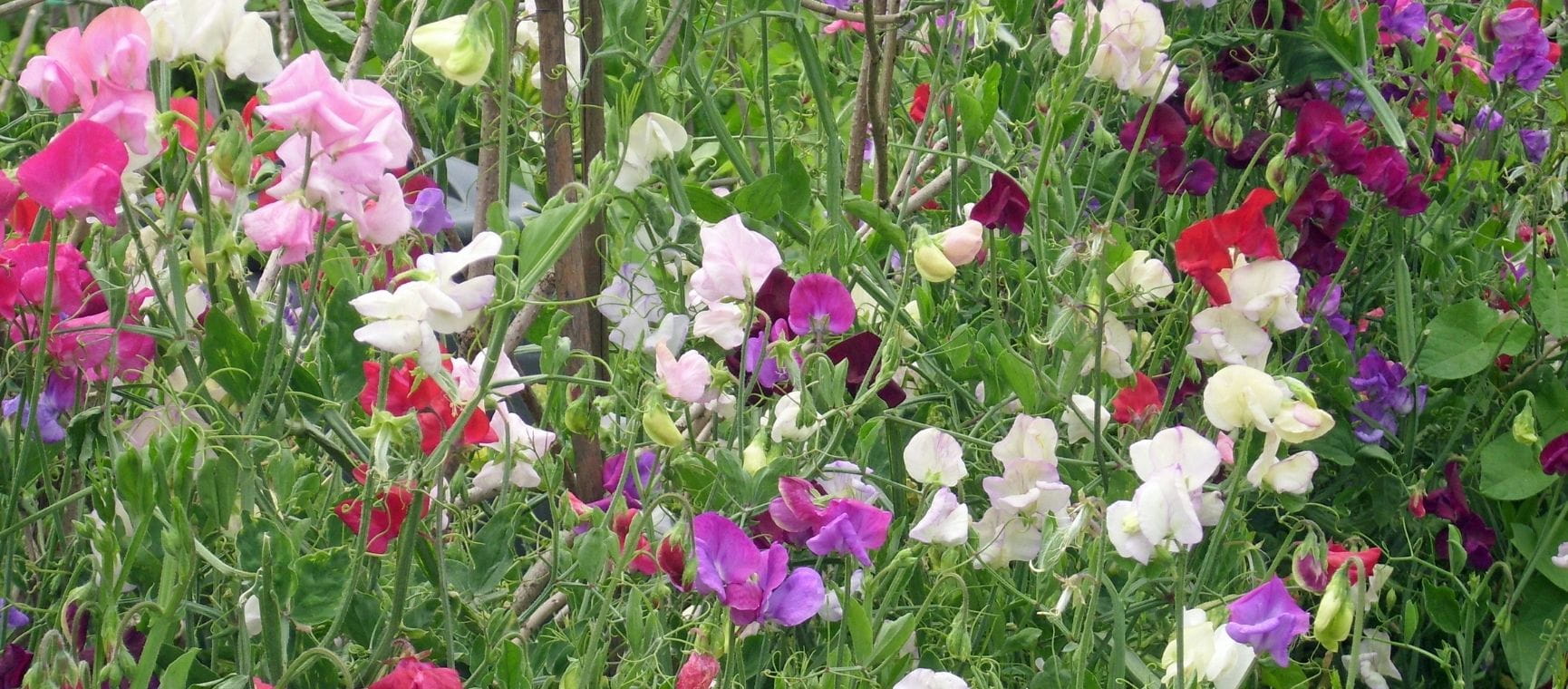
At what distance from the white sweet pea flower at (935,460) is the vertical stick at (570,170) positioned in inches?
7.9

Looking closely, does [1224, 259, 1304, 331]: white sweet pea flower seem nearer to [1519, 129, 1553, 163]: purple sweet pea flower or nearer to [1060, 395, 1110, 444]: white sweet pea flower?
[1060, 395, 1110, 444]: white sweet pea flower

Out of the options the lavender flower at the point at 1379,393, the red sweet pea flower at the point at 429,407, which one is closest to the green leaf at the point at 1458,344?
the lavender flower at the point at 1379,393

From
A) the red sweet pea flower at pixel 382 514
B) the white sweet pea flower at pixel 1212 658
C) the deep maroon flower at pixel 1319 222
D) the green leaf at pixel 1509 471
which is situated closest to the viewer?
the red sweet pea flower at pixel 382 514

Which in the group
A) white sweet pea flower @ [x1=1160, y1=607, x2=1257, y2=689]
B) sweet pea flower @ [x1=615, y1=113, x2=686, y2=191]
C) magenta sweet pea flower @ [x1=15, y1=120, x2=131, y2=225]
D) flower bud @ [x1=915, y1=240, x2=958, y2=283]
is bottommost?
white sweet pea flower @ [x1=1160, y1=607, x2=1257, y2=689]

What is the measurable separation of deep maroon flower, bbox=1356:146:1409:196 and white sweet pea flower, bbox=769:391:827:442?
1.97 ft

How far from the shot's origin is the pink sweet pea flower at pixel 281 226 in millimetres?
672

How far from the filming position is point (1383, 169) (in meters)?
1.23

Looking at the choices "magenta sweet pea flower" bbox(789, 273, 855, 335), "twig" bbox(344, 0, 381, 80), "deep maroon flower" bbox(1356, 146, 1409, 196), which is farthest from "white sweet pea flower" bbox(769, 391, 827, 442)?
"deep maroon flower" bbox(1356, 146, 1409, 196)

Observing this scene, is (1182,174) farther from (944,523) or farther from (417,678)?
(417,678)

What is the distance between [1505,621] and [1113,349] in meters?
0.45

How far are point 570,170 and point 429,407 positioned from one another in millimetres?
256

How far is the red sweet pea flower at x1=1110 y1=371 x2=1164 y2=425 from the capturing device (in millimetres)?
1055

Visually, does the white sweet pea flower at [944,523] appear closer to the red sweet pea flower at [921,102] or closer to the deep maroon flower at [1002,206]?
the deep maroon flower at [1002,206]

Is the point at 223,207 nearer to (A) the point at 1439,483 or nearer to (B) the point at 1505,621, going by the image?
(B) the point at 1505,621
